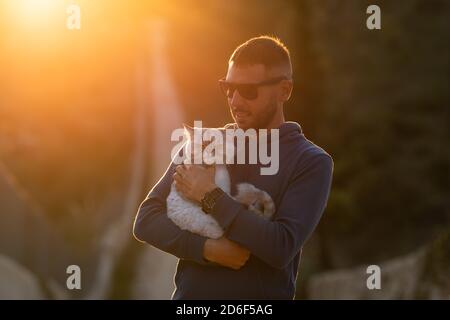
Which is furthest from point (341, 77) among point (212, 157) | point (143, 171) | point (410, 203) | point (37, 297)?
point (212, 157)

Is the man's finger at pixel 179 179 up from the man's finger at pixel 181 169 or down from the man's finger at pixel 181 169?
down

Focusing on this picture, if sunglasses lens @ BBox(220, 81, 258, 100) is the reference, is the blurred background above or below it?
below

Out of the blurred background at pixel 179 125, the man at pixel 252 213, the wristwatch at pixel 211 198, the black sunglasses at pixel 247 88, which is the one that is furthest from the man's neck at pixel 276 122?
the blurred background at pixel 179 125

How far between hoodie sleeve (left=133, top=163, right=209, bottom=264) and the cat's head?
13cm

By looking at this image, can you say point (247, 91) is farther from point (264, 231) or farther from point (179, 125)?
point (179, 125)

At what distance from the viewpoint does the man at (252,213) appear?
3.79 meters

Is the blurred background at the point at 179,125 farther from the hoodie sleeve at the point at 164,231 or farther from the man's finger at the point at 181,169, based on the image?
the man's finger at the point at 181,169

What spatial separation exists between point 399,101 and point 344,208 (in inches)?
250

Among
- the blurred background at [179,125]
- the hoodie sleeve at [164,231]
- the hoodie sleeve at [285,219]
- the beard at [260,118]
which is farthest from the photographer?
the blurred background at [179,125]

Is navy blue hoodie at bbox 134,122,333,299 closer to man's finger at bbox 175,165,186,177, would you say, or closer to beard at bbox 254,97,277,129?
beard at bbox 254,97,277,129

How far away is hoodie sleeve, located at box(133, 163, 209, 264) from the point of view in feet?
12.8

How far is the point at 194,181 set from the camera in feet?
12.9

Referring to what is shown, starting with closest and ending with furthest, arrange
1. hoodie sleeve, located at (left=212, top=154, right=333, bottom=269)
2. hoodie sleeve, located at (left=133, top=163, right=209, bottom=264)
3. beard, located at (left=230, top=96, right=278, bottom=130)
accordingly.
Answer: hoodie sleeve, located at (left=212, top=154, right=333, bottom=269), hoodie sleeve, located at (left=133, top=163, right=209, bottom=264), beard, located at (left=230, top=96, right=278, bottom=130)

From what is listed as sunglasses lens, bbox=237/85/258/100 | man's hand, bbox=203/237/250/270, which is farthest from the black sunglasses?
man's hand, bbox=203/237/250/270
